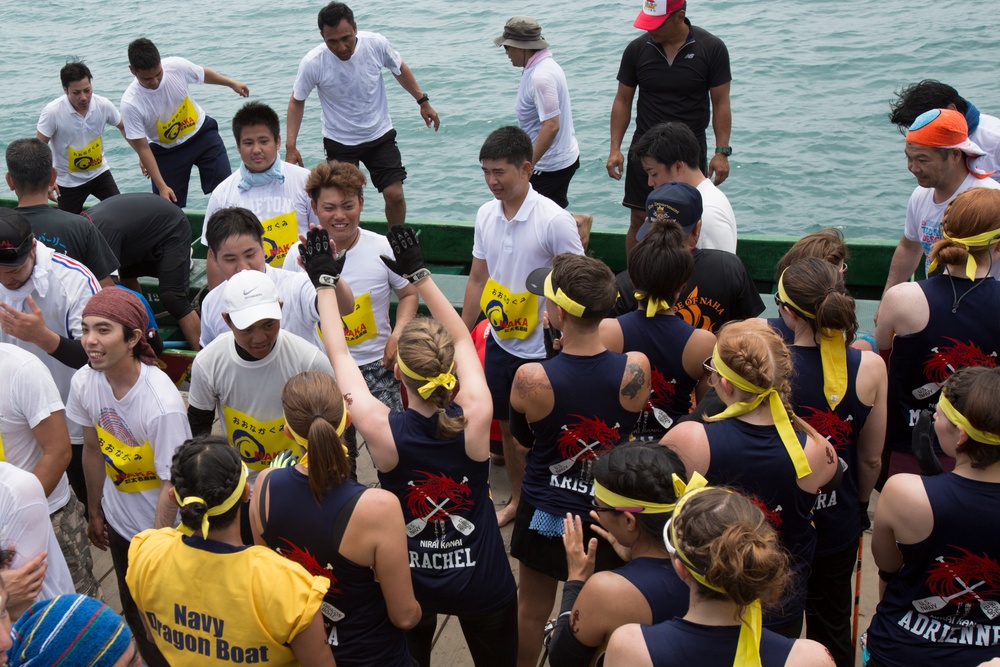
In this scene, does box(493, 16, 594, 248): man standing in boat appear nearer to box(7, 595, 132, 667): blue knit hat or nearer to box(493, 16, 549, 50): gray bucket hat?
box(493, 16, 549, 50): gray bucket hat

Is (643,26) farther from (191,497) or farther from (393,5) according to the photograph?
(393,5)

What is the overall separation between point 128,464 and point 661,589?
2153 mm

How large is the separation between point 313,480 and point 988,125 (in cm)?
438

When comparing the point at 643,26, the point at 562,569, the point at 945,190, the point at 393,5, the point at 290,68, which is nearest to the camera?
the point at 562,569

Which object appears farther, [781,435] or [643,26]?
[643,26]

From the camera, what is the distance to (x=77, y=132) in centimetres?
795

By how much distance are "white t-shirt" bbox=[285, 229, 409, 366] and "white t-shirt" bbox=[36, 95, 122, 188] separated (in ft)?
13.6

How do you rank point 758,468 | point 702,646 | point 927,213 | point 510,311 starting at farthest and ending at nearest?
point 510,311 < point 927,213 < point 758,468 < point 702,646

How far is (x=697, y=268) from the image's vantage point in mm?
4191

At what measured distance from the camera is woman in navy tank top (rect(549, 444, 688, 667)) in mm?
2514

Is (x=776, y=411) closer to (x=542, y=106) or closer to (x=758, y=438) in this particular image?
(x=758, y=438)

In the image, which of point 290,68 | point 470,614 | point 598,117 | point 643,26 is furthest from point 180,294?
point 290,68

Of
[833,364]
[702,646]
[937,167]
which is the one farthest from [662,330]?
[937,167]


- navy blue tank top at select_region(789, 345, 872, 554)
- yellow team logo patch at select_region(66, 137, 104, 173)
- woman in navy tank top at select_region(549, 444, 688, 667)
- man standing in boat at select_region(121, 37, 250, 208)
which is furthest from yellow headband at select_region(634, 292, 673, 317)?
yellow team logo patch at select_region(66, 137, 104, 173)
